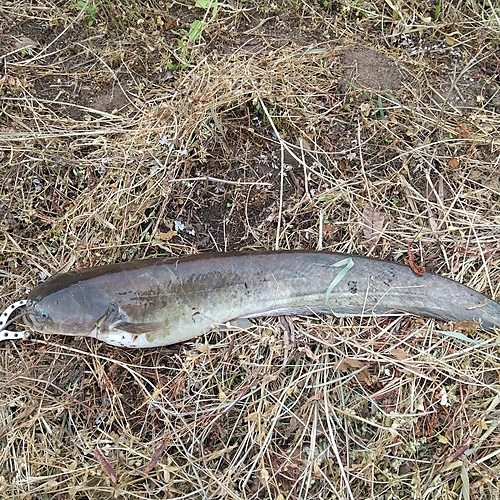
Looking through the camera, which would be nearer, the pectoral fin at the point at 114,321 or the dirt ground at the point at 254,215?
the dirt ground at the point at 254,215

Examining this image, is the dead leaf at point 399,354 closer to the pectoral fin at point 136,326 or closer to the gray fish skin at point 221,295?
the gray fish skin at point 221,295

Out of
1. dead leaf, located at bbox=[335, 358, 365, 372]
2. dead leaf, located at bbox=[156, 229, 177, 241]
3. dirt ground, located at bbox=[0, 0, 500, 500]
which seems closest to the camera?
dirt ground, located at bbox=[0, 0, 500, 500]

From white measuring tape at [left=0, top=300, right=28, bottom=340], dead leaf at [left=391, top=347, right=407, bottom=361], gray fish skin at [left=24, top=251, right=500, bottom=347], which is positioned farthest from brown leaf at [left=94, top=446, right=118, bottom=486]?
dead leaf at [left=391, top=347, right=407, bottom=361]

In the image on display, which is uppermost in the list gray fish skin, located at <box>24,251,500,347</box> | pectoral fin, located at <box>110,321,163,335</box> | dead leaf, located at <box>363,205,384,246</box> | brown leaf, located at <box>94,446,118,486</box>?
dead leaf, located at <box>363,205,384,246</box>

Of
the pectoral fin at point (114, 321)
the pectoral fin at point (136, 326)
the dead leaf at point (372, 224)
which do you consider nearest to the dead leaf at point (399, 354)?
the dead leaf at point (372, 224)

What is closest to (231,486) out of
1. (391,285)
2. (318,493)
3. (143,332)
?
(318,493)

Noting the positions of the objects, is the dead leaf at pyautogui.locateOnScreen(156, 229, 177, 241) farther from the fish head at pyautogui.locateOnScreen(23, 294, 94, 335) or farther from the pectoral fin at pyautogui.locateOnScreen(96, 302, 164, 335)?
the fish head at pyautogui.locateOnScreen(23, 294, 94, 335)

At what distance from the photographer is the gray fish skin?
286 cm

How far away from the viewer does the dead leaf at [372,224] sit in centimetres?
329

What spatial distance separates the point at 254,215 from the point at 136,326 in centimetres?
110

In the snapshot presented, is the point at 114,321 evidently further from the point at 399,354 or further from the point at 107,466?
the point at 399,354

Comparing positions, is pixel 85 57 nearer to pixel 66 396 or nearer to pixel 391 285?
pixel 66 396

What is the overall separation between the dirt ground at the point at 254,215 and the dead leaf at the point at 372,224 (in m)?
0.01

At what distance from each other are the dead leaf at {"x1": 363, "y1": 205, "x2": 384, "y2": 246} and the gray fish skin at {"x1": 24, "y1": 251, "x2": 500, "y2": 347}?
30cm
